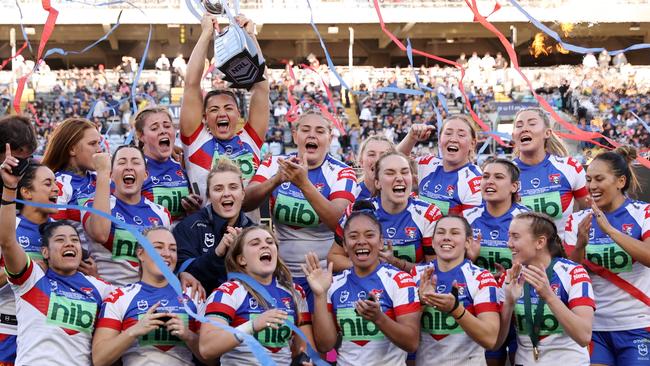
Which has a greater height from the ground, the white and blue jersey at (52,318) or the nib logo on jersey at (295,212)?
the nib logo on jersey at (295,212)

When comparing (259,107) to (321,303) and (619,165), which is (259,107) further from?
(619,165)

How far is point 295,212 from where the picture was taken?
541 centimetres

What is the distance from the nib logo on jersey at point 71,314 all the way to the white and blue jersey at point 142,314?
0.06m

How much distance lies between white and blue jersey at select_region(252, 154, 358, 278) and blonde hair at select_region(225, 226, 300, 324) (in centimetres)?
48

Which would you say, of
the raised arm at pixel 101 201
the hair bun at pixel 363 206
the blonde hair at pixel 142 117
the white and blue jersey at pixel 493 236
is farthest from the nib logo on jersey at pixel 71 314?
the white and blue jersey at pixel 493 236

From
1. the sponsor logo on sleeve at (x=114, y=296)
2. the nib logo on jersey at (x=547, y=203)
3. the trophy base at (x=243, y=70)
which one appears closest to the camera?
the sponsor logo on sleeve at (x=114, y=296)

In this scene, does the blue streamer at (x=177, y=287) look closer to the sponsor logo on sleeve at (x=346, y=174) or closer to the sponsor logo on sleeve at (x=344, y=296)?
the sponsor logo on sleeve at (x=344, y=296)

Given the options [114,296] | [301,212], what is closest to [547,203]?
[301,212]

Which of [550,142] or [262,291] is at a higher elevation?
[550,142]

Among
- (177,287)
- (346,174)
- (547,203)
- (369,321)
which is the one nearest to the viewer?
(177,287)

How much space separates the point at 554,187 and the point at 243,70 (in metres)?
2.03

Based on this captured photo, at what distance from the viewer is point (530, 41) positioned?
38062mm

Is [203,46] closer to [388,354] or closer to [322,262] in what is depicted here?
[322,262]

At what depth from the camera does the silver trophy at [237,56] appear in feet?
17.3
